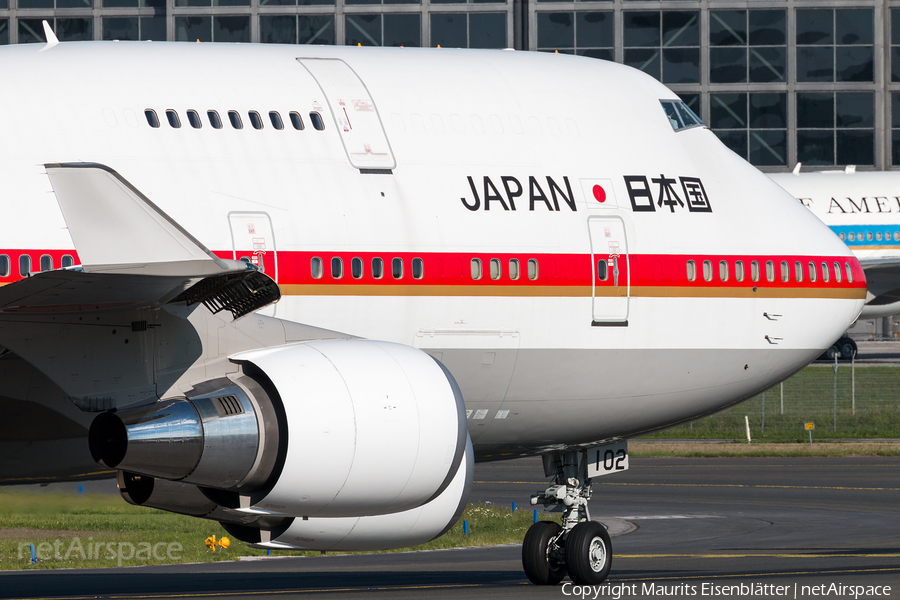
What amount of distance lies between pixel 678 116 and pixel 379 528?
7.38 metres

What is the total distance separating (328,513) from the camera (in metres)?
12.0

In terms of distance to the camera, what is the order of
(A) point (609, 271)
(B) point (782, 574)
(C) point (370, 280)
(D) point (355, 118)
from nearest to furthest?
(C) point (370, 280)
(D) point (355, 118)
(A) point (609, 271)
(B) point (782, 574)

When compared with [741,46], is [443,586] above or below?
below

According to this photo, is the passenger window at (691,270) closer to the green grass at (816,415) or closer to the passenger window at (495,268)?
the passenger window at (495,268)

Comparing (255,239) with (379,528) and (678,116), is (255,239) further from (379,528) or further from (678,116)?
(678,116)

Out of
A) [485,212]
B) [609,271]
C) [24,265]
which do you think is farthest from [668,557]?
[24,265]

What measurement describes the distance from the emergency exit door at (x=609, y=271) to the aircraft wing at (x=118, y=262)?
5537 mm

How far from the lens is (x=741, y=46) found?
75.3 metres

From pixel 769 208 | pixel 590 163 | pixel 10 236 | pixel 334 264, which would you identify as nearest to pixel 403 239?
pixel 334 264

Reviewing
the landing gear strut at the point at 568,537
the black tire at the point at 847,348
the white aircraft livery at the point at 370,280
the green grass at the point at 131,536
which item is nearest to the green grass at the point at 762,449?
the green grass at the point at 131,536

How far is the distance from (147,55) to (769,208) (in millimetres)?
8525
